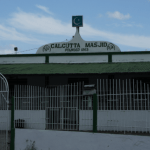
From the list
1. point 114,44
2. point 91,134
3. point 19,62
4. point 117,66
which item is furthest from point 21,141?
point 114,44

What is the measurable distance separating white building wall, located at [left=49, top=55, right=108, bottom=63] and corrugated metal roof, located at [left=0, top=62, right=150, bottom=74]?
645 mm

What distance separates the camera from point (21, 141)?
7.99 m

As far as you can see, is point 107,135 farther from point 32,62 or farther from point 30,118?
point 32,62

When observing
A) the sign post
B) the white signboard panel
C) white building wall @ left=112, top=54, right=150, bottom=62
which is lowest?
white building wall @ left=112, top=54, right=150, bottom=62

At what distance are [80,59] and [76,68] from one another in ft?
5.63

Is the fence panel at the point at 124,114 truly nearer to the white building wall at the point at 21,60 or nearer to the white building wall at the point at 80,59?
the white building wall at the point at 80,59

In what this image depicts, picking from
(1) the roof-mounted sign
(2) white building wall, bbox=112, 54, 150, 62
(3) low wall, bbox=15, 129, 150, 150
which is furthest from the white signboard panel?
(3) low wall, bbox=15, 129, 150, 150

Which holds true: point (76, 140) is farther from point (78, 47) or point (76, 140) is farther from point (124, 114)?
point (78, 47)

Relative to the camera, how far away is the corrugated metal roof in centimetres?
1134

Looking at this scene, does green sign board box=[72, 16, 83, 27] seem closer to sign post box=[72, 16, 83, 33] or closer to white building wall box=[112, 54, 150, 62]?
sign post box=[72, 16, 83, 33]

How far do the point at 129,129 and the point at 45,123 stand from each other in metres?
2.81

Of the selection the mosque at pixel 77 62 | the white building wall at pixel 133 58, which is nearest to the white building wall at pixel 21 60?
the mosque at pixel 77 62

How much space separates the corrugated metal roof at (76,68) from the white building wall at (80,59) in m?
0.65

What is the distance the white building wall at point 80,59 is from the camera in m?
13.7
